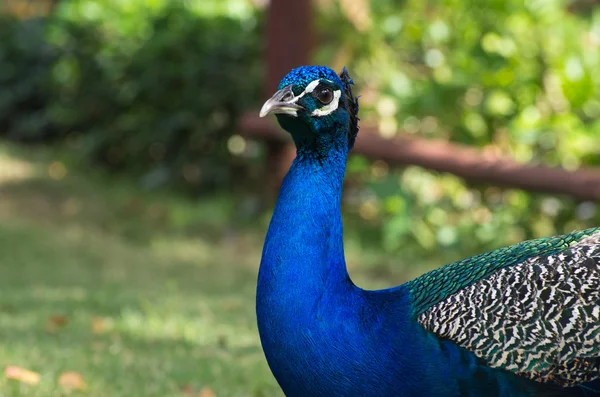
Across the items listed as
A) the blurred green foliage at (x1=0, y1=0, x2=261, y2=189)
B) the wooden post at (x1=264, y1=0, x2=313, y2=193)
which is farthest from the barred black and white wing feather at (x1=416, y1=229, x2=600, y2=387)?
the blurred green foliage at (x1=0, y1=0, x2=261, y2=189)

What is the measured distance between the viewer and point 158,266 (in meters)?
5.21

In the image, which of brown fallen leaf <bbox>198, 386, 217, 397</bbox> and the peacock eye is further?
brown fallen leaf <bbox>198, 386, 217, 397</bbox>

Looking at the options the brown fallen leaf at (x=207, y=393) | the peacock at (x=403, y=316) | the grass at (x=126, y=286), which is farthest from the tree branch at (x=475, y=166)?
the peacock at (x=403, y=316)

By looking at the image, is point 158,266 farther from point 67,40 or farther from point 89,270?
point 67,40

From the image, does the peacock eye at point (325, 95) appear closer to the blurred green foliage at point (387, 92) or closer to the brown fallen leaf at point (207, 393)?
the brown fallen leaf at point (207, 393)

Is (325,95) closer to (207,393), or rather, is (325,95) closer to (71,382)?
(207,393)

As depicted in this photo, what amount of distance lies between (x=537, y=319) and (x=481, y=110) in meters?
3.84

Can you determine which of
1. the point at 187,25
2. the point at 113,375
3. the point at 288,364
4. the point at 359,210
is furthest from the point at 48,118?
the point at 288,364

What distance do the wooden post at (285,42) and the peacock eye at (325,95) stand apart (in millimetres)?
3995

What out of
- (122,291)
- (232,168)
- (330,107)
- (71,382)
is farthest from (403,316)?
(232,168)

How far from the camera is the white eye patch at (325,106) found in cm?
211

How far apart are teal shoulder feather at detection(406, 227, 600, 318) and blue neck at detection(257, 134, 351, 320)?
0.56 feet

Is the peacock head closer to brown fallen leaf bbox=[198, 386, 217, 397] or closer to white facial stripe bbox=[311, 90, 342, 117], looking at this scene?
white facial stripe bbox=[311, 90, 342, 117]

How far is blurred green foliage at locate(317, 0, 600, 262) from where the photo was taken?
5.43 m
